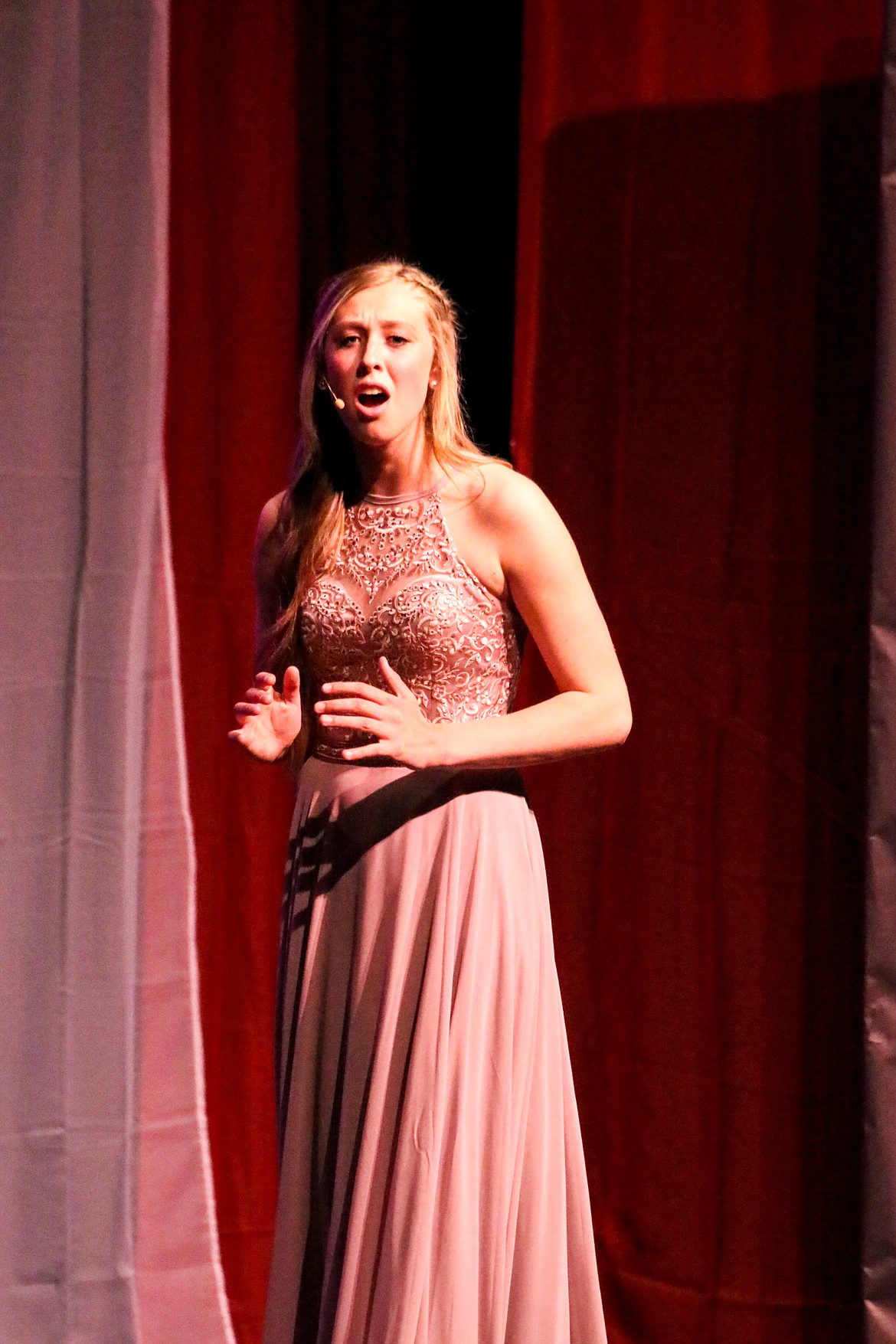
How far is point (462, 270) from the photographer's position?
264 cm

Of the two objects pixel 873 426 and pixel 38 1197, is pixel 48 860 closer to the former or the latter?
pixel 38 1197

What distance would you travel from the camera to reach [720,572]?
96.5 inches

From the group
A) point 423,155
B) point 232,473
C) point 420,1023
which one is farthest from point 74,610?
point 423,155

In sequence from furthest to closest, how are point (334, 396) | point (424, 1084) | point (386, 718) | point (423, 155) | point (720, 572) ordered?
point (423, 155)
point (720, 572)
point (334, 396)
point (424, 1084)
point (386, 718)

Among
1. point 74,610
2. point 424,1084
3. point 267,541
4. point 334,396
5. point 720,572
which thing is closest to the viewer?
point 424,1084

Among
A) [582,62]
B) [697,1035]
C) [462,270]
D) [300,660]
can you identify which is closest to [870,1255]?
[697,1035]

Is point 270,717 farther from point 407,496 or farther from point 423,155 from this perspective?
point 423,155

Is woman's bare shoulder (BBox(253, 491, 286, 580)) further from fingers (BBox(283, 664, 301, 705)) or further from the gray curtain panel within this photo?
the gray curtain panel

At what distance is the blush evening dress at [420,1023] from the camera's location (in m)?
1.63

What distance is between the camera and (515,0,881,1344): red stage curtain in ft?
7.86

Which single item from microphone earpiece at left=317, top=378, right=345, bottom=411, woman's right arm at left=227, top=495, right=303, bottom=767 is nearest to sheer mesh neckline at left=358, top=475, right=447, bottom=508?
microphone earpiece at left=317, top=378, right=345, bottom=411

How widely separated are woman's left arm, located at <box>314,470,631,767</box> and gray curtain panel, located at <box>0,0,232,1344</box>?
66 cm

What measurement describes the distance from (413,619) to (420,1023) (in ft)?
1.39

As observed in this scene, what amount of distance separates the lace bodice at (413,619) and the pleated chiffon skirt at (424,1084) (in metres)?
0.09
